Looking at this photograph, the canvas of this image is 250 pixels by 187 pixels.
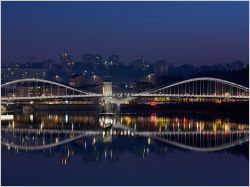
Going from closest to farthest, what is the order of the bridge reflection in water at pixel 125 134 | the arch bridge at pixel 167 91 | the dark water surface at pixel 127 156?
the dark water surface at pixel 127 156 < the bridge reflection in water at pixel 125 134 < the arch bridge at pixel 167 91

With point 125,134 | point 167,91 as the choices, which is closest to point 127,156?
point 125,134

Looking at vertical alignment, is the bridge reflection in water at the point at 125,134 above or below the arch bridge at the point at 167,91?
below

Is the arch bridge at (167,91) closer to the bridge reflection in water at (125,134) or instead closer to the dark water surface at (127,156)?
the bridge reflection in water at (125,134)

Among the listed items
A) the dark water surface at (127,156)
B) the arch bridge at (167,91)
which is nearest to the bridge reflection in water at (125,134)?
the dark water surface at (127,156)

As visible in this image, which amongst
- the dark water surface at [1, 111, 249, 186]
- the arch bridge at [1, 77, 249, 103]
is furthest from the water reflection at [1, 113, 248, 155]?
the arch bridge at [1, 77, 249, 103]

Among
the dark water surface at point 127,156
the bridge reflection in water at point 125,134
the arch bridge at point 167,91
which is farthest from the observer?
the arch bridge at point 167,91

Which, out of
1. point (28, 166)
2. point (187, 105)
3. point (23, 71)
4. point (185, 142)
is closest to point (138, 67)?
point (23, 71)

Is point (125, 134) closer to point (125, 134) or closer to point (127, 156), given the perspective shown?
point (125, 134)
